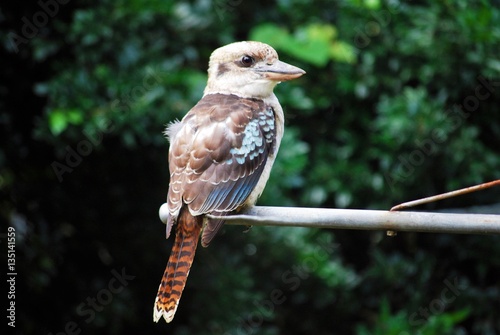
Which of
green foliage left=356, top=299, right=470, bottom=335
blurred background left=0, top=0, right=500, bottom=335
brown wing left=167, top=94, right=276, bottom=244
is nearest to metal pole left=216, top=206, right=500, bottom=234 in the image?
brown wing left=167, top=94, right=276, bottom=244

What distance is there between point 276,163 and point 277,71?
1151 millimetres

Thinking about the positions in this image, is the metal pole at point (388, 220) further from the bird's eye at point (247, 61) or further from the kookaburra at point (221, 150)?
the bird's eye at point (247, 61)

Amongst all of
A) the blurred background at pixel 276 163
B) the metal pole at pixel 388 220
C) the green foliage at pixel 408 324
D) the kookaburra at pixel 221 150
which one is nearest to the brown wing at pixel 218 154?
the kookaburra at pixel 221 150

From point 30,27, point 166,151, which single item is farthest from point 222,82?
point 30,27

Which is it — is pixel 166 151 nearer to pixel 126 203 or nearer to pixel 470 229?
pixel 126 203

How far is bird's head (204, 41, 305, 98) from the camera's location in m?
3.40

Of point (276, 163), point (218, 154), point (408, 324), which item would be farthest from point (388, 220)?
point (408, 324)

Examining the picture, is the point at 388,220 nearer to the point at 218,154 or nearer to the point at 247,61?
the point at 218,154

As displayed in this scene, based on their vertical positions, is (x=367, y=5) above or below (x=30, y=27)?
below

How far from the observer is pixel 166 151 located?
4.56m

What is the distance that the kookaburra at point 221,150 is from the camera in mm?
2770

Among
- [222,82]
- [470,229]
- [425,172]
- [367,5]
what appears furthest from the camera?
[425,172]

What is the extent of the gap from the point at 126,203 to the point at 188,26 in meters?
1.08

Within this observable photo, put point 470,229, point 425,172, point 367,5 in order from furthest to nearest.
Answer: point 425,172, point 367,5, point 470,229
